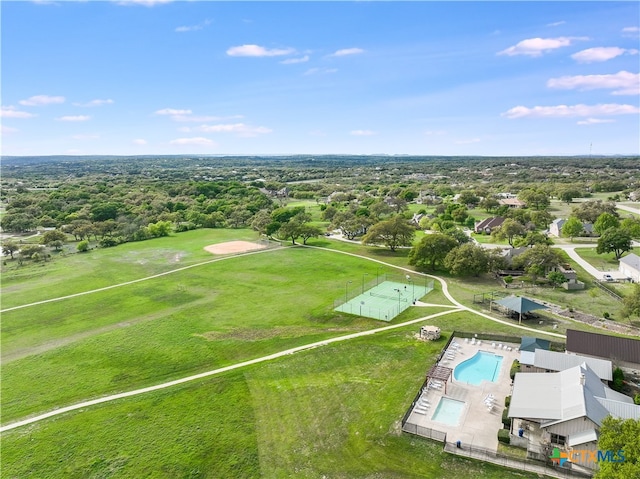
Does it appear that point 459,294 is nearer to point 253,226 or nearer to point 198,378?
point 198,378

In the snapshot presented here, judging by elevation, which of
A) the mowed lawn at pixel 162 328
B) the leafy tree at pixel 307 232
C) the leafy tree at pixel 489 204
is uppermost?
the leafy tree at pixel 489 204

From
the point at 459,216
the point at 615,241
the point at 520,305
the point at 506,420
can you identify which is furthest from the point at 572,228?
the point at 506,420

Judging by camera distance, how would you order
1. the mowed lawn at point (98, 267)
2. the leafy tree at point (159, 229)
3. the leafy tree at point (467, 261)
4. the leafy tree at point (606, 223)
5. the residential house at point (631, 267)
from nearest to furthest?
the residential house at point (631, 267), the leafy tree at point (467, 261), the mowed lawn at point (98, 267), the leafy tree at point (606, 223), the leafy tree at point (159, 229)

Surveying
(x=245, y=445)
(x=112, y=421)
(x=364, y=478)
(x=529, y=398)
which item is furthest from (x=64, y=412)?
(x=529, y=398)

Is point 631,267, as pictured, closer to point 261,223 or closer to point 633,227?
point 633,227

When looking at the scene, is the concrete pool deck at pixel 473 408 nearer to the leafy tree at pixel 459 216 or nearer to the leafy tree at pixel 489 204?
the leafy tree at pixel 459 216

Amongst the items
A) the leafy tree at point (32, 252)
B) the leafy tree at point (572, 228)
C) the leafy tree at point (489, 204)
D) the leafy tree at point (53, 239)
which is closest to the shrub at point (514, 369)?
the leafy tree at point (572, 228)
